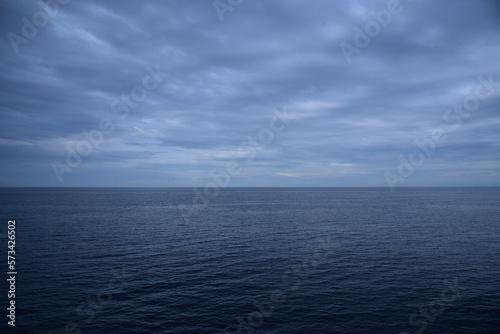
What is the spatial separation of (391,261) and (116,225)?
7160cm

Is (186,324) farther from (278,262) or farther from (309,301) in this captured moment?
(278,262)

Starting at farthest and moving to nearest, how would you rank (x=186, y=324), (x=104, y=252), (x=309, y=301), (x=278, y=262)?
(x=104, y=252)
(x=278, y=262)
(x=309, y=301)
(x=186, y=324)

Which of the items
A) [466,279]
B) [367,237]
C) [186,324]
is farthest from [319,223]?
[186,324]

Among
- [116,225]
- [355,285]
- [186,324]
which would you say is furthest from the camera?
[116,225]

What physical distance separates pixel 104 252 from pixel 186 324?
3211 centimetres

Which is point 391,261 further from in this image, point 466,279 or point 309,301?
point 309,301

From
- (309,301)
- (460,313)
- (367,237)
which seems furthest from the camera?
(367,237)

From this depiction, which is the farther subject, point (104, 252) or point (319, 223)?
point (319, 223)

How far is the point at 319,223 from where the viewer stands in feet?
288

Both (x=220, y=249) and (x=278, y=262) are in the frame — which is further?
(x=220, y=249)

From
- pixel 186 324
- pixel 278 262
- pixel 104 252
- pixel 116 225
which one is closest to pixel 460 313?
pixel 278 262

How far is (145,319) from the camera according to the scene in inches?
1113

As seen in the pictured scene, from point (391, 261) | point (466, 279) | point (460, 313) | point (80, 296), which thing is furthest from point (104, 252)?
point (466, 279)

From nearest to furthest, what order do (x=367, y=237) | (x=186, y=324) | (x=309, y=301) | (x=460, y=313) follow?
(x=186, y=324)
(x=460, y=313)
(x=309, y=301)
(x=367, y=237)
